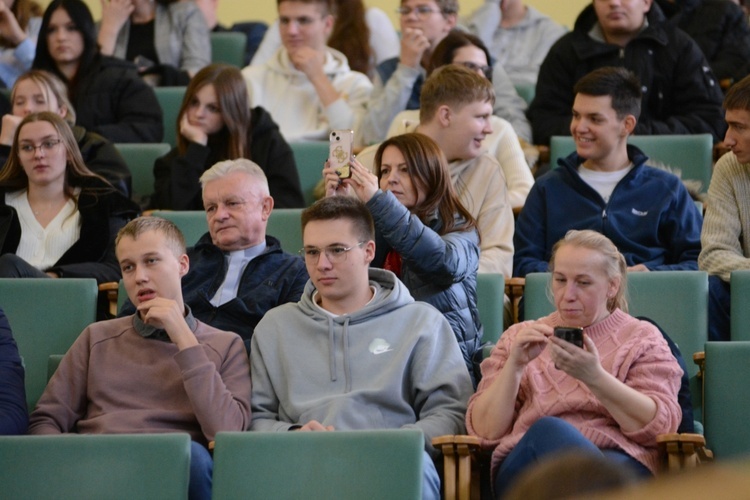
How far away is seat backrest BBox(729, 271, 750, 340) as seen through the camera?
344 cm

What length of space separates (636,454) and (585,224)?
54.9 inches

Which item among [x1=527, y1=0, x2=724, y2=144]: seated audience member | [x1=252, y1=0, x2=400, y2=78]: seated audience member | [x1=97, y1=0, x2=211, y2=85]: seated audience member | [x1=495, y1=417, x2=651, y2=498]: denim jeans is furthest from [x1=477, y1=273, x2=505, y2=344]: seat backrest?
[x1=97, y1=0, x2=211, y2=85]: seated audience member

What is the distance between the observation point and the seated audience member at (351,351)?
302 centimetres

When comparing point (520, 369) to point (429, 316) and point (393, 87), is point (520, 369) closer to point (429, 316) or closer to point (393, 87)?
point (429, 316)

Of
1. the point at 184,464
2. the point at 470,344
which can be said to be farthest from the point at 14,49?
the point at 184,464

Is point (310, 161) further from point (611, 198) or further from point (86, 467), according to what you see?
point (86, 467)

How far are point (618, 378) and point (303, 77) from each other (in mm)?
3066

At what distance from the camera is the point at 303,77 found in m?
5.62

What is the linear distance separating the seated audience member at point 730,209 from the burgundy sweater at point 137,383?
149 centimetres

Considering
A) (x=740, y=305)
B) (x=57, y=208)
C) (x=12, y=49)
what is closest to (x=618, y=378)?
(x=740, y=305)

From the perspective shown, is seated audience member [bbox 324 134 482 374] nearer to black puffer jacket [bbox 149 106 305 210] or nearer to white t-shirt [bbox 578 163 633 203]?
white t-shirt [bbox 578 163 633 203]

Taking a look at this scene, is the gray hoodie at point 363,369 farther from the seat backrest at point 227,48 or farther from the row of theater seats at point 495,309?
the seat backrest at point 227,48

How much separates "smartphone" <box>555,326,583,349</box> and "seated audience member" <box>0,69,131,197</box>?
7.08 ft

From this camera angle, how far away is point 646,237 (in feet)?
13.3
